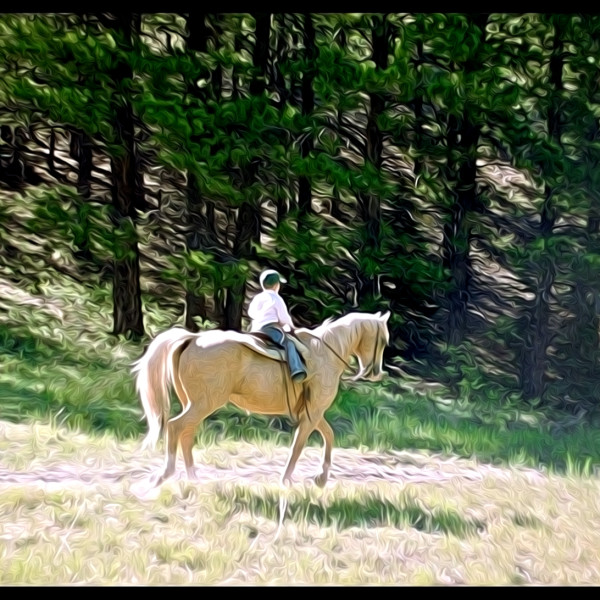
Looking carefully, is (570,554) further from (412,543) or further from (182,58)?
(182,58)

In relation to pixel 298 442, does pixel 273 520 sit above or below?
below

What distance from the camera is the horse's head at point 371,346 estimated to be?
4.34m

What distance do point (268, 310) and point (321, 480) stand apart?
0.89 metres

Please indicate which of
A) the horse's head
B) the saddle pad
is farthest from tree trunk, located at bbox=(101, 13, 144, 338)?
the horse's head

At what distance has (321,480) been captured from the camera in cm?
430

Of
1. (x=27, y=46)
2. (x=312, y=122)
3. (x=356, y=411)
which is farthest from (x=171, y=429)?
(x=27, y=46)

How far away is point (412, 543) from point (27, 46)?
3.15m

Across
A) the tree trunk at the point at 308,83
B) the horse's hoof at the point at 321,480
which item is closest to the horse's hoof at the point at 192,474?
the horse's hoof at the point at 321,480

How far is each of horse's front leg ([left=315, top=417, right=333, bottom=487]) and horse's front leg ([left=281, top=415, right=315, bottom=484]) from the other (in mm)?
51

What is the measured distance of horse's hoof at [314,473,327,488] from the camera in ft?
14.1

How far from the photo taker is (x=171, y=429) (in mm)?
4211

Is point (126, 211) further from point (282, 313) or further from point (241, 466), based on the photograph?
point (241, 466)

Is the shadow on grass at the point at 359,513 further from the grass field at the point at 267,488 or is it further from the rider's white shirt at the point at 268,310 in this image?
the rider's white shirt at the point at 268,310

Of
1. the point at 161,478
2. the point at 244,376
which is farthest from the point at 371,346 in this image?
the point at 161,478
